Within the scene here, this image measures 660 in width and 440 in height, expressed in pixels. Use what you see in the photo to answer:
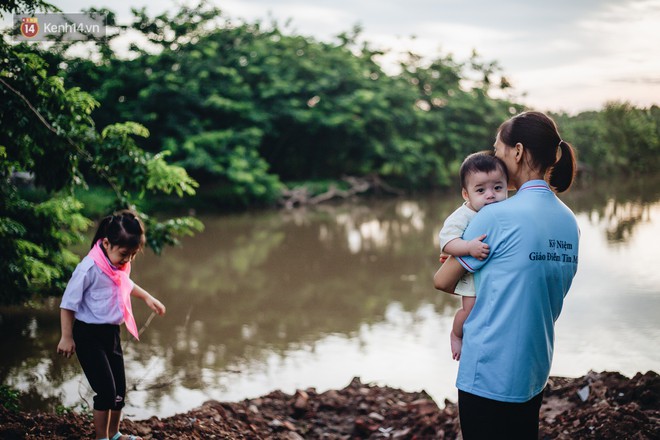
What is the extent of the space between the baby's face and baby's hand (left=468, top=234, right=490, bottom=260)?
0.20m

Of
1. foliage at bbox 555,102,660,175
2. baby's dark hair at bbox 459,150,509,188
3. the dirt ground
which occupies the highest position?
foliage at bbox 555,102,660,175

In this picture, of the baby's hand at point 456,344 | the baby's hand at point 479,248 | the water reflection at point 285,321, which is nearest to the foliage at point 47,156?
the water reflection at point 285,321

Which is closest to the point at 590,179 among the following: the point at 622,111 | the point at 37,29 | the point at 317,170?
the point at 317,170

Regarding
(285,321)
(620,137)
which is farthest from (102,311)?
(620,137)

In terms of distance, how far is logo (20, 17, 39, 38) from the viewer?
5.30m

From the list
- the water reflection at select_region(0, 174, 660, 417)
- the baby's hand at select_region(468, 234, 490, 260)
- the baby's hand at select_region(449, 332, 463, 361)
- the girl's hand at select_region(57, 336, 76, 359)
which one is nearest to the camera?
the baby's hand at select_region(468, 234, 490, 260)

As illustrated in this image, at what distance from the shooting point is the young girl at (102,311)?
2951mm

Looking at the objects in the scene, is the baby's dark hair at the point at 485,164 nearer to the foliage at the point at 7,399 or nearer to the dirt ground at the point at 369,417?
the dirt ground at the point at 369,417

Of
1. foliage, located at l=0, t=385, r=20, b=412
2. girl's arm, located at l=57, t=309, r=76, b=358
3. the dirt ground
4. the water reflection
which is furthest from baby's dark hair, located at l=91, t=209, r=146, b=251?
the water reflection

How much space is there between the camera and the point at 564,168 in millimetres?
2100

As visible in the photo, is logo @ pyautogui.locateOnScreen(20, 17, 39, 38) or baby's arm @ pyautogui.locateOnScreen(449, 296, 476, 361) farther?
logo @ pyautogui.locateOnScreen(20, 17, 39, 38)

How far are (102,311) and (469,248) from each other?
189cm

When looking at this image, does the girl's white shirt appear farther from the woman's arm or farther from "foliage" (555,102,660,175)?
"foliage" (555,102,660,175)

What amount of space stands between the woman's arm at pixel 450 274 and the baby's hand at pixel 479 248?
94 millimetres
